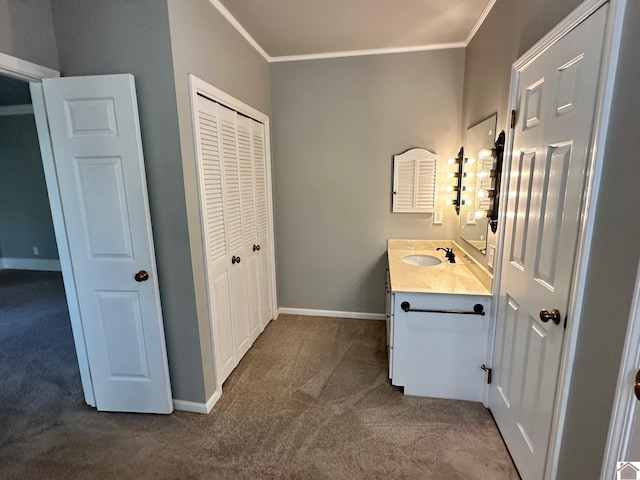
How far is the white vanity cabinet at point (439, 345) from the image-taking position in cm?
202

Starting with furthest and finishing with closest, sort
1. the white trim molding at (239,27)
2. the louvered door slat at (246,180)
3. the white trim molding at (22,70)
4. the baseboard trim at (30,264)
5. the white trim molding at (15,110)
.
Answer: the baseboard trim at (30,264), the white trim molding at (15,110), the louvered door slat at (246,180), the white trim molding at (239,27), the white trim molding at (22,70)

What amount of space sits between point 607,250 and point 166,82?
210 centimetres

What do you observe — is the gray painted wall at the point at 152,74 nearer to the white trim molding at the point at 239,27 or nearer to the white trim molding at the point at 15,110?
the white trim molding at the point at 239,27

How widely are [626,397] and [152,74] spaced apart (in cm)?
239

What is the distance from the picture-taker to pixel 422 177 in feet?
10.0

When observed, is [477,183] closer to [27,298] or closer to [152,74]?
[152,74]

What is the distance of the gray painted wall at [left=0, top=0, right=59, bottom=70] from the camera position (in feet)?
4.92

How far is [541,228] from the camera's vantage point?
4.66 ft

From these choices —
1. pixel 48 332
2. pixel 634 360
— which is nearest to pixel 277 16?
pixel 634 360

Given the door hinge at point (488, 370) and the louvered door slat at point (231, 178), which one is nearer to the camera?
the door hinge at point (488, 370)

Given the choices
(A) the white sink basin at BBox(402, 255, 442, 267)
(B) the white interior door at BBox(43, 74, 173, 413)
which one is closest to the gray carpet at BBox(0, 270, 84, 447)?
(B) the white interior door at BBox(43, 74, 173, 413)

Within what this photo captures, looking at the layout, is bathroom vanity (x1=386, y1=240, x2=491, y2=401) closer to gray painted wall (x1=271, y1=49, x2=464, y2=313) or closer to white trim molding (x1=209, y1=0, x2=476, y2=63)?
gray painted wall (x1=271, y1=49, x2=464, y2=313)

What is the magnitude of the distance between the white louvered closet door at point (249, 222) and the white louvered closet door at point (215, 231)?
370 mm

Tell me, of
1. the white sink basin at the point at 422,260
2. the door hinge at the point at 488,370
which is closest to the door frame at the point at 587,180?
the door hinge at the point at 488,370
